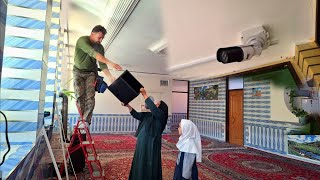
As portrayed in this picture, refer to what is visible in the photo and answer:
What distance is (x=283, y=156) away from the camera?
5.26 meters

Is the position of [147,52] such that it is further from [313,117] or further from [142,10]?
[313,117]

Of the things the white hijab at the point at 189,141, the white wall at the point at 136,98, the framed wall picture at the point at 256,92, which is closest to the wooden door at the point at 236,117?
the framed wall picture at the point at 256,92

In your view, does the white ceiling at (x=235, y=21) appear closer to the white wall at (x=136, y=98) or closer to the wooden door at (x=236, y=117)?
the wooden door at (x=236, y=117)

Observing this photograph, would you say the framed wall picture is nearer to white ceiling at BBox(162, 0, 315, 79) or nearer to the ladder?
white ceiling at BBox(162, 0, 315, 79)

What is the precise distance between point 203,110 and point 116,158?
5.00 metres

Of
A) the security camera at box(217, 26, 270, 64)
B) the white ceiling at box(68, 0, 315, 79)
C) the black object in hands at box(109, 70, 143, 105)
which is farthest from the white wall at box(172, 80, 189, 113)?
the black object in hands at box(109, 70, 143, 105)

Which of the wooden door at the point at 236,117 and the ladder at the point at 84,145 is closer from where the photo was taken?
the ladder at the point at 84,145

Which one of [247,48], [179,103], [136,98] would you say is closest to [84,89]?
[247,48]

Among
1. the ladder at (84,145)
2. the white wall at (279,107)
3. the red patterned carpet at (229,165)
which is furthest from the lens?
the white wall at (279,107)

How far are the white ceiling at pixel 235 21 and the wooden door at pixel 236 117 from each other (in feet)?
10.3

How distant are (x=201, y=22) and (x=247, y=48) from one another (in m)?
0.72

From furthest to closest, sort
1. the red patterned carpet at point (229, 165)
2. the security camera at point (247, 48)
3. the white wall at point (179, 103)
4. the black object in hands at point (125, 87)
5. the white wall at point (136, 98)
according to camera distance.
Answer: the white wall at point (179, 103), the white wall at point (136, 98), the red patterned carpet at point (229, 165), the security camera at point (247, 48), the black object in hands at point (125, 87)

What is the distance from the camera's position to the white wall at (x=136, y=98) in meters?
8.20

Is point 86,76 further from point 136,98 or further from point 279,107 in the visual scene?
point 136,98
